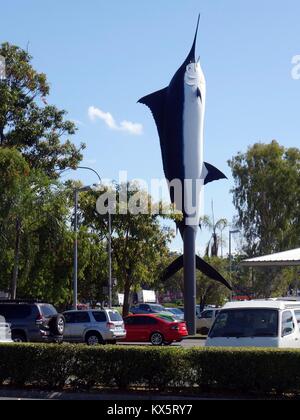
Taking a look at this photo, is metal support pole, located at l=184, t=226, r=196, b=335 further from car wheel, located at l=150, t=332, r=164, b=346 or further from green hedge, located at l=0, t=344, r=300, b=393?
green hedge, located at l=0, t=344, r=300, b=393

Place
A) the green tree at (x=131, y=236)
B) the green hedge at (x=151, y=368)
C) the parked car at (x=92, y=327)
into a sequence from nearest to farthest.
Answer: the green hedge at (x=151, y=368) → the parked car at (x=92, y=327) → the green tree at (x=131, y=236)

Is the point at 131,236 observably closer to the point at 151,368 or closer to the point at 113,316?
the point at 113,316

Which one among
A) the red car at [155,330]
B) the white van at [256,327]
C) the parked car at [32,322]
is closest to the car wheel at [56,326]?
the parked car at [32,322]

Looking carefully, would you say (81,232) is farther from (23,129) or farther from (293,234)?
(293,234)

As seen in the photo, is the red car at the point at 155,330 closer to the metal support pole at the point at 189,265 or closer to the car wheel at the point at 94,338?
the metal support pole at the point at 189,265

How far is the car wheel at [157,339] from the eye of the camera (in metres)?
31.9

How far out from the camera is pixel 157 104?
3581 cm

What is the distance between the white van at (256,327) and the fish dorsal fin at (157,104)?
2177cm

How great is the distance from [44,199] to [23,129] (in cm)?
882

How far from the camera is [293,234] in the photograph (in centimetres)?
6512

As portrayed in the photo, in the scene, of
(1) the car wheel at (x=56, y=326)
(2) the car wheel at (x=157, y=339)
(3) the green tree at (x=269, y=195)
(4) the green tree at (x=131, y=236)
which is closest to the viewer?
(1) the car wheel at (x=56, y=326)

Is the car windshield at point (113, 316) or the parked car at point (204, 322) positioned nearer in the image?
the car windshield at point (113, 316)

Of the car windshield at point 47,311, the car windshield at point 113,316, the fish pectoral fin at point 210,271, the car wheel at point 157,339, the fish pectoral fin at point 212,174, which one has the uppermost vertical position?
the fish pectoral fin at point 212,174
